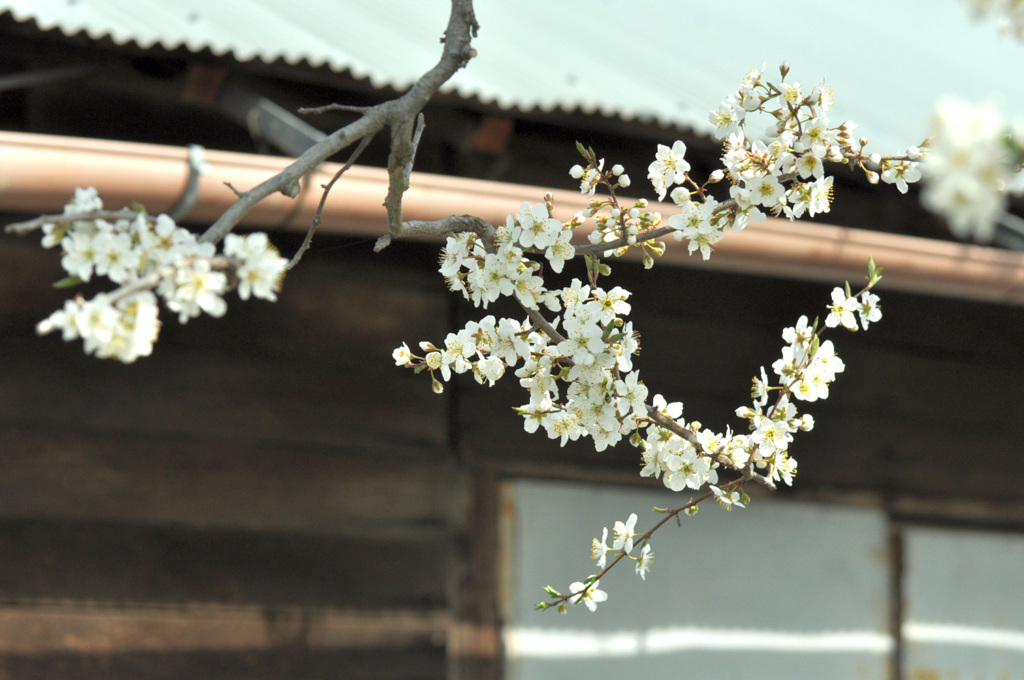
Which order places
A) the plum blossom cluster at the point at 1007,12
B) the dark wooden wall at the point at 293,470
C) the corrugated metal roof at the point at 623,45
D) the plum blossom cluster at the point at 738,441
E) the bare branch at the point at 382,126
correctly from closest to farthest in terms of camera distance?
the plum blossom cluster at the point at 1007,12 < the bare branch at the point at 382,126 < the plum blossom cluster at the point at 738,441 < the dark wooden wall at the point at 293,470 < the corrugated metal roof at the point at 623,45

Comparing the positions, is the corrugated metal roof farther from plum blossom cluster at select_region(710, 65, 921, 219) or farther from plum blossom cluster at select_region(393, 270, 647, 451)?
plum blossom cluster at select_region(393, 270, 647, 451)

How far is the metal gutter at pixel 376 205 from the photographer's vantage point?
6.85ft

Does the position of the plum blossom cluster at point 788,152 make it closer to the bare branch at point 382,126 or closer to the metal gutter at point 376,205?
the bare branch at point 382,126

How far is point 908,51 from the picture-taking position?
13.7ft

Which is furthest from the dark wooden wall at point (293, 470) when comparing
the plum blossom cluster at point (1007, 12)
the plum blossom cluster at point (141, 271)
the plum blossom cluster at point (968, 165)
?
the plum blossom cluster at point (968, 165)

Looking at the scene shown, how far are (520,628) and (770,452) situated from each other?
5.62ft

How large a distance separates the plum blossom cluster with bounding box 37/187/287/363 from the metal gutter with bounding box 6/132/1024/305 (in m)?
0.84

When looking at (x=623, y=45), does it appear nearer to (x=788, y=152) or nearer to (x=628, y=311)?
(x=788, y=152)

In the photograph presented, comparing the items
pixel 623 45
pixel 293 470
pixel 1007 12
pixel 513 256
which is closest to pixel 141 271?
pixel 513 256

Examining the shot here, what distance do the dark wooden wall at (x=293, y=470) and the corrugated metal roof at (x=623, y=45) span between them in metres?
0.53

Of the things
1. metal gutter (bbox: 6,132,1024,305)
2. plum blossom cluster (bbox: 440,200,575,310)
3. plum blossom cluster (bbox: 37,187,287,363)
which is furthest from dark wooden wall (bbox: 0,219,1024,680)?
plum blossom cluster (bbox: 37,187,287,363)

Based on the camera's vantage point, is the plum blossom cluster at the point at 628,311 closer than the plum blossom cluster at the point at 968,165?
No

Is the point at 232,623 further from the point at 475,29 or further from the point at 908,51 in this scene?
the point at 908,51

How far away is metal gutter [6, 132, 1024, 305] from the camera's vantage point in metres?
2.09
